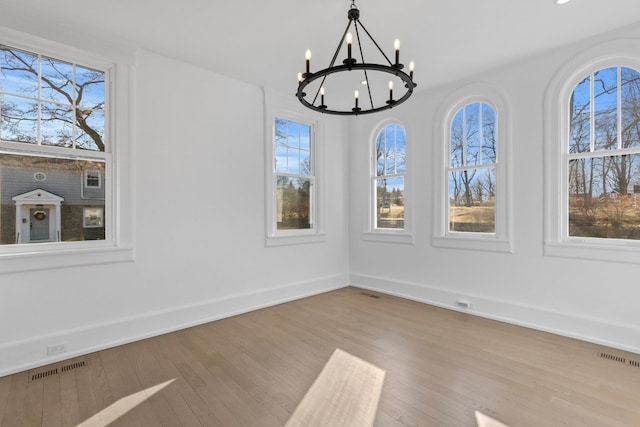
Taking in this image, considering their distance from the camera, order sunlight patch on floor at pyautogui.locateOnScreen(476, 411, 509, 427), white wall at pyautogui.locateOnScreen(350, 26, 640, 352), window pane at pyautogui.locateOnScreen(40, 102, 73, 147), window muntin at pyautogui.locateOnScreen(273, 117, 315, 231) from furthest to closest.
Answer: window muntin at pyautogui.locateOnScreen(273, 117, 315, 231)
white wall at pyautogui.locateOnScreen(350, 26, 640, 352)
window pane at pyautogui.locateOnScreen(40, 102, 73, 147)
sunlight patch on floor at pyautogui.locateOnScreen(476, 411, 509, 427)

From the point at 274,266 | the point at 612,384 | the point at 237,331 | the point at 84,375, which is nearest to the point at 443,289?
the point at 612,384

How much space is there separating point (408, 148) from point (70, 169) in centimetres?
408

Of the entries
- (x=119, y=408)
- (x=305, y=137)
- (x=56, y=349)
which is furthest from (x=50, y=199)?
(x=305, y=137)

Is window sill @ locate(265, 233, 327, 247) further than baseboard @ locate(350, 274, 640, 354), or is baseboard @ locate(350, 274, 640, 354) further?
window sill @ locate(265, 233, 327, 247)

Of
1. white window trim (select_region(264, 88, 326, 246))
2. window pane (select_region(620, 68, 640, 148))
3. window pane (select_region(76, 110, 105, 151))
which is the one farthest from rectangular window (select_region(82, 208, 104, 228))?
window pane (select_region(620, 68, 640, 148))

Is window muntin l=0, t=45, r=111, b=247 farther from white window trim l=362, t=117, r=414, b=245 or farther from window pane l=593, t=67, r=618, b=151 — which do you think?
window pane l=593, t=67, r=618, b=151

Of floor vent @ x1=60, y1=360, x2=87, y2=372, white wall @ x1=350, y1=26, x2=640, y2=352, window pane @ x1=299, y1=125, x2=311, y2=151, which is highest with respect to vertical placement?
window pane @ x1=299, y1=125, x2=311, y2=151

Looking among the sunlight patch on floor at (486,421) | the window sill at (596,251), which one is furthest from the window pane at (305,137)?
the sunlight patch on floor at (486,421)

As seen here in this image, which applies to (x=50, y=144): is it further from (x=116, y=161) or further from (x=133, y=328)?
(x=133, y=328)

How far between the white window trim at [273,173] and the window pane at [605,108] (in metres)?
3.34

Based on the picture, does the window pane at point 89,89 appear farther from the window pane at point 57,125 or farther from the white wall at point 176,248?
the white wall at point 176,248

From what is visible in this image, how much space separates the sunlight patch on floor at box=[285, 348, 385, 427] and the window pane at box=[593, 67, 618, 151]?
3191mm

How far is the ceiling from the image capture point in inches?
102

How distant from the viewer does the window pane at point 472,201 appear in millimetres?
3955
